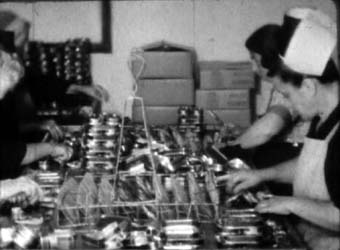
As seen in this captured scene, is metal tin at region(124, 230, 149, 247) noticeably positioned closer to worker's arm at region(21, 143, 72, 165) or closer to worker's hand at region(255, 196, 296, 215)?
worker's hand at region(255, 196, 296, 215)

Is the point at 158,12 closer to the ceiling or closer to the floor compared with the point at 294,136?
closer to the ceiling

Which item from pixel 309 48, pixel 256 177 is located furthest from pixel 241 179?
pixel 309 48

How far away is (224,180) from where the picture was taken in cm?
261

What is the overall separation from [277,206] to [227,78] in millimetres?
2691

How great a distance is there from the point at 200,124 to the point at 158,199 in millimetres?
2034

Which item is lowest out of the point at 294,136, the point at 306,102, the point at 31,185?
the point at 294,136

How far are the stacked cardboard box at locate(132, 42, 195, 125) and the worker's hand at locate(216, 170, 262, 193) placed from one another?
2144 mm

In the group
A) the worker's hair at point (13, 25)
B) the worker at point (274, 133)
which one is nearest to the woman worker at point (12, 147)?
the worker's hair at point (13, 25)

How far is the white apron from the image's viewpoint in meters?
2.34

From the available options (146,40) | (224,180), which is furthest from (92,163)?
(146,40)

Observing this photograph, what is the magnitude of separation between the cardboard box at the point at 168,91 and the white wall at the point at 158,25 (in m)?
0.80

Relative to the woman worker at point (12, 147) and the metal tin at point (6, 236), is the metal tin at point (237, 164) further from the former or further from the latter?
the metal tin at point (6, 236)

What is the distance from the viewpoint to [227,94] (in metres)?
4.80

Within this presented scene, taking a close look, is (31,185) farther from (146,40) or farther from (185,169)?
(146,40)
